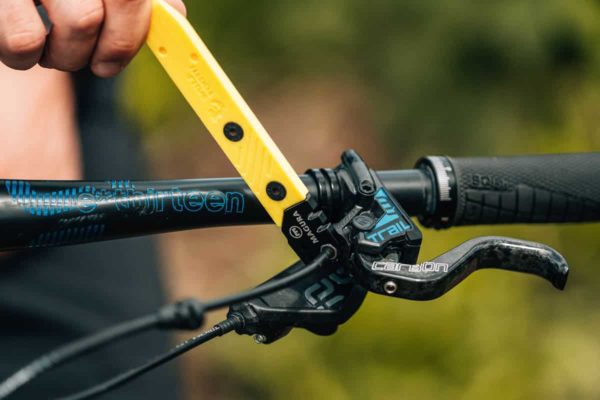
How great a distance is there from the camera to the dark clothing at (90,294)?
1.41 metres

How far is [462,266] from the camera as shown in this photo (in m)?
0.97

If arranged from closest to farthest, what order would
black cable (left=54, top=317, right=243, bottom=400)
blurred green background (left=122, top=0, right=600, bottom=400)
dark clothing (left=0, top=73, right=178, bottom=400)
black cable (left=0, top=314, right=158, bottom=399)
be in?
black cable (left=0, top=314, right=158, bottom=399), black cable (left=54, top=317, right=243, bottom=400), dark clothing (left=0, top=73, right=178, bottom=400), blurred green background (left=122, top=0, right=600, bottom=400)

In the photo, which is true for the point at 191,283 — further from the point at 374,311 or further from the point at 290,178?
the point at 290,178

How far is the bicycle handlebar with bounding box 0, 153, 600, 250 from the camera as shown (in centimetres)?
98

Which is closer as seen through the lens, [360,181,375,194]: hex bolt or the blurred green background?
[360,181,375,194]: hex bolt

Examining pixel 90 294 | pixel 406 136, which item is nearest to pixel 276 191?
pixel 90 294

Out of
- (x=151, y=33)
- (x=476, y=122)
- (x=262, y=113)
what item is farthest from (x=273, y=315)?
(x=262, y=113)

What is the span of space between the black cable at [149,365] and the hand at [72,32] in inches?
13.3

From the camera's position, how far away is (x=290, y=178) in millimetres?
979

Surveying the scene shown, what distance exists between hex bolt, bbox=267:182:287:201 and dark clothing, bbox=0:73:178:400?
592 mm

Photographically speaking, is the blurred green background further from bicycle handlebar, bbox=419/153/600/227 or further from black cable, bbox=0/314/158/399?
black cable, bbox=0/314/158/399

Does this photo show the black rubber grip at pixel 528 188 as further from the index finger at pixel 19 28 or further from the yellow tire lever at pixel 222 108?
the index finger at pixel 19 28

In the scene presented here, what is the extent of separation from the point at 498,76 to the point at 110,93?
145 centimetres

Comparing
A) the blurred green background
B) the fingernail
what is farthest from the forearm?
the blurred green background
